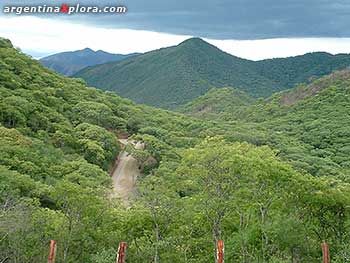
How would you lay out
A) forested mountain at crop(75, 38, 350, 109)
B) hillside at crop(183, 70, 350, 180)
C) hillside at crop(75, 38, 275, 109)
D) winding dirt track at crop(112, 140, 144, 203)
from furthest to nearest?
forested mountain at crop(75, 38, 350, 109), hillside at crop(75, 38, 275, 109), hillside at crop(183, 70, 350, 180), winding dirt track at crop(112, 140, 144, 203)

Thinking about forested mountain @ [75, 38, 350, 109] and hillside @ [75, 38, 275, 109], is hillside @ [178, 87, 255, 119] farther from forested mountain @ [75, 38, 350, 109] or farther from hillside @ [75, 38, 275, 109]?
forested mountain @ [75, 38, 350, 109]

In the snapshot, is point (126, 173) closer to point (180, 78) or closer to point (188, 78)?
point (180, 78)

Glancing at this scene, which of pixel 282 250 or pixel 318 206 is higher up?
pixel 318 206

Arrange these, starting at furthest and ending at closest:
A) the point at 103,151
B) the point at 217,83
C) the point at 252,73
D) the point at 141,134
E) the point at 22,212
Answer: the point at 252,73 → the point at 217,83 → the point at 141,134 → the point at 103,151 → the point at 22,212

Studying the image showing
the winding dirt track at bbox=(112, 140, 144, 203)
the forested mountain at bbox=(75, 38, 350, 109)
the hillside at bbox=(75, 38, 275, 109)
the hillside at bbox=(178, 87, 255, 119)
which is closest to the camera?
the winding dirt track at bbox=(112, 140, 144, 203)

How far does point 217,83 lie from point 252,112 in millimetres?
83258

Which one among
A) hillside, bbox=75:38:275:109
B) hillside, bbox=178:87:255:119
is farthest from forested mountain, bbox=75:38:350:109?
hillside, bbox=178:87:255:119

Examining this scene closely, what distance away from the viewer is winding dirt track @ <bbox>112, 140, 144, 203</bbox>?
132 feet

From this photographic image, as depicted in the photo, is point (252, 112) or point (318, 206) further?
point (252, 112)

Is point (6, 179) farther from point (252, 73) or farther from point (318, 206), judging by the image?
point (252, 73)

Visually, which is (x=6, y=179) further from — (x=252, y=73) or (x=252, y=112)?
(x=252, y=73)

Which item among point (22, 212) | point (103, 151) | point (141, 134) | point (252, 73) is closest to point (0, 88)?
point (103, 151)

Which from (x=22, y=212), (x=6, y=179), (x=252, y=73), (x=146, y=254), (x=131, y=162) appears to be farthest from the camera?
(x=252, y=73)

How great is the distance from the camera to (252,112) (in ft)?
309
